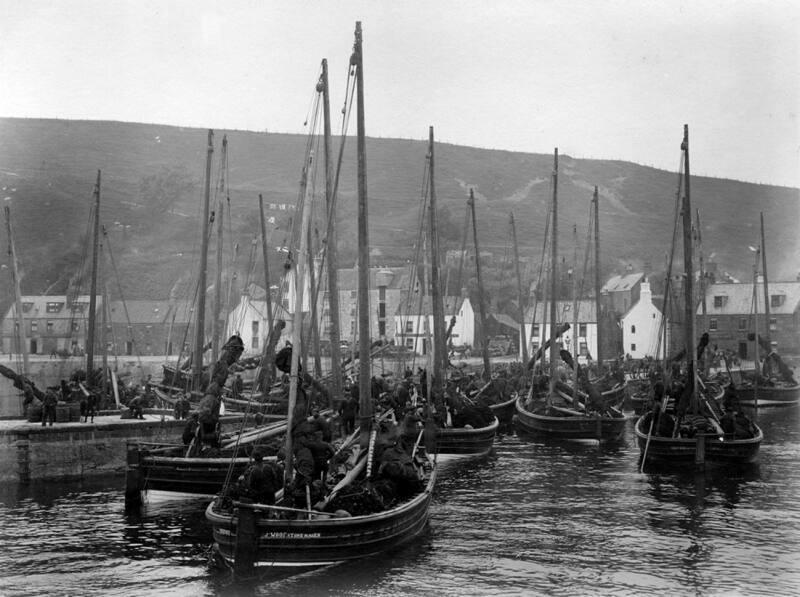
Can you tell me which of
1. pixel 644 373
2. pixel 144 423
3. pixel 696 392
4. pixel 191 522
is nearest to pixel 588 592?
pixel 191 522

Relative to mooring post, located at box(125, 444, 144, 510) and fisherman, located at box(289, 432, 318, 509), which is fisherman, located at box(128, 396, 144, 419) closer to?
mooring post, located at box(125, 444, 144, 510)

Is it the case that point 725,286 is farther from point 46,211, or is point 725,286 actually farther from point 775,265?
point 46,211

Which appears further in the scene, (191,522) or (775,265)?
(775,265)

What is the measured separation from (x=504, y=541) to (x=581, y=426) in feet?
67.6

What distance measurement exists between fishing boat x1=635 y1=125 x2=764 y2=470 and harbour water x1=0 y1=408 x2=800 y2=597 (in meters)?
0.83

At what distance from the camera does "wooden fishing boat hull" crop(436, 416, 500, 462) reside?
123 feet

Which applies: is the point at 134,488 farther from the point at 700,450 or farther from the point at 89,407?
the point at 700,450

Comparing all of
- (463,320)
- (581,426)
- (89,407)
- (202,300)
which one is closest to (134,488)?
(89,407)

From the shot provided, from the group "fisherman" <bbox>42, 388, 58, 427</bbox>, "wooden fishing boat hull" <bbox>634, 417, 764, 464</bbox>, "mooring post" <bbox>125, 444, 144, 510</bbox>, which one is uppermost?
"fisherman" <bbox>42, 388, 58, 427</bbox>

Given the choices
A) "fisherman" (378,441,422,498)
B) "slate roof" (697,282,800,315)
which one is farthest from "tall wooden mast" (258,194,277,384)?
"slate roof" (697,282,800,315)

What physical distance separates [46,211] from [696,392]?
148077mm

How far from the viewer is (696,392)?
3559cm

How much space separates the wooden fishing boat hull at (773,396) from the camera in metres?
62.3

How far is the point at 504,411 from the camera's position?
170 ft
